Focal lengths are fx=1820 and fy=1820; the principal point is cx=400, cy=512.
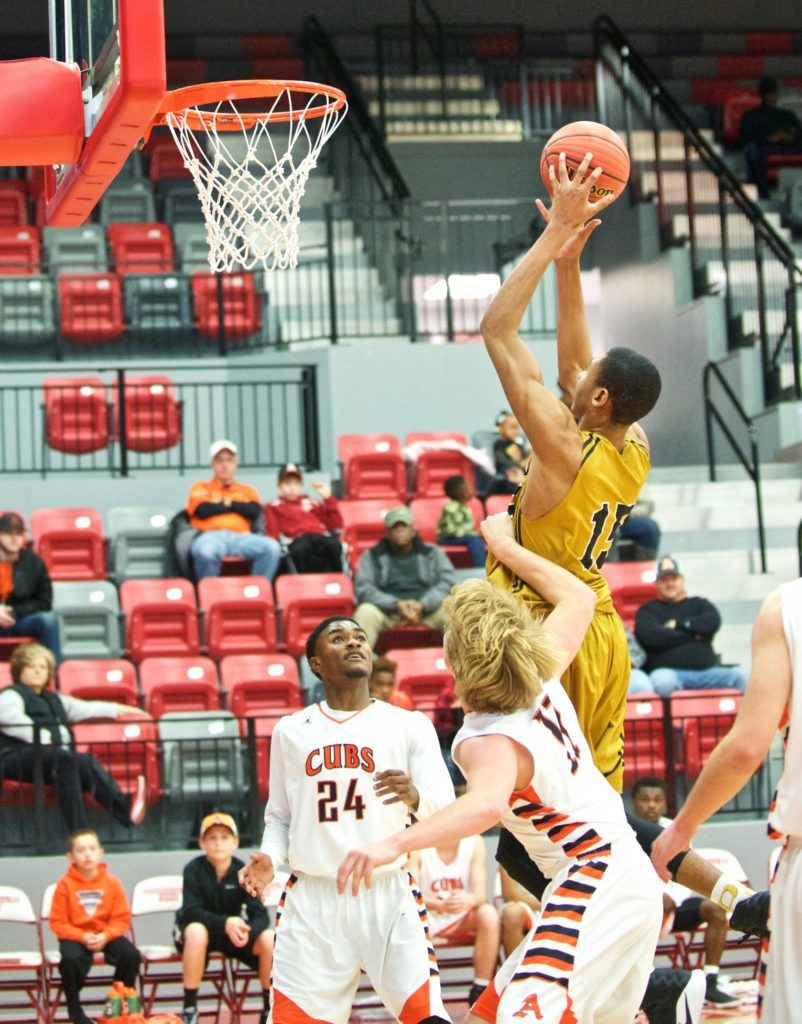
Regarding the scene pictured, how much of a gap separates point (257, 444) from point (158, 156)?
4662 millimetres

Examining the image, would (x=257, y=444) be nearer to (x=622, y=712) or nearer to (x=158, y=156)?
(x=158, y=156)

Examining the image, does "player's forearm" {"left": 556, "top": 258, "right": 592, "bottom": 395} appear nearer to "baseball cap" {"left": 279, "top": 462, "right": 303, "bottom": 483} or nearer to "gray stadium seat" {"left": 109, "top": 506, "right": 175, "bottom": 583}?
"baseball cap" {"left": 279, "top": 462, "right": 303, "bottom": 483}

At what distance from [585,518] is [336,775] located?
5.45 ft

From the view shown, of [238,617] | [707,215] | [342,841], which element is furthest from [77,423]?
[342,841]

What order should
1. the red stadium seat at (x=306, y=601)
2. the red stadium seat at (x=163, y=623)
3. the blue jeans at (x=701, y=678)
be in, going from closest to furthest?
the blue jeans at (x=701, y=678) → the red stadium seat at (x=163, y=623) → the red stadium seat at (x=306, y=601)

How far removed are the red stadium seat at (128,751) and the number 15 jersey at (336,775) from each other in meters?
4.21

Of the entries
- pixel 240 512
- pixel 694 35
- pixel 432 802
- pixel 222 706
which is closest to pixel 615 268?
pixel 694 35

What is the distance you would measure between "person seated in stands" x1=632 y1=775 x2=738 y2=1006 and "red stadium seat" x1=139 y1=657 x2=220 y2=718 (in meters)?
2.85

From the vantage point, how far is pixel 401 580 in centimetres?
1229

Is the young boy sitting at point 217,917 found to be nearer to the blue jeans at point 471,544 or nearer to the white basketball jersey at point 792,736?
the blue jeans at point 471,544

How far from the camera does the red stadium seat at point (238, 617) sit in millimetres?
12250

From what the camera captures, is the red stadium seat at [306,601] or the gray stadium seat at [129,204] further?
the gray stadium seat at [129,204]

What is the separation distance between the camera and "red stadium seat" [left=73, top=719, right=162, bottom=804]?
10.8 metres

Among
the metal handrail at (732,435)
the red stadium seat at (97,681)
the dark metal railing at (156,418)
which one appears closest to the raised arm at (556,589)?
the red stadium seat at (97,681)
